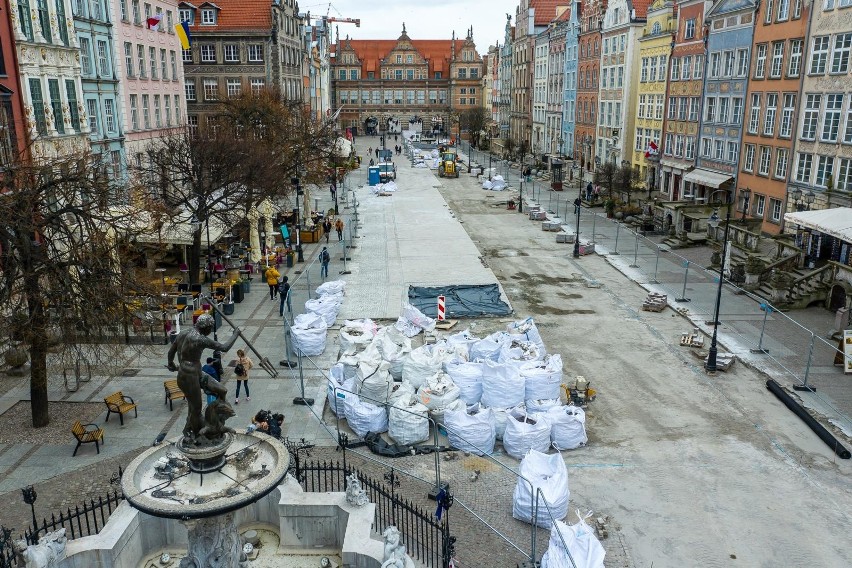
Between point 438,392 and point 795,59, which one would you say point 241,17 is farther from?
point 438,392

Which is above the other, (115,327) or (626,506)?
(115,327)

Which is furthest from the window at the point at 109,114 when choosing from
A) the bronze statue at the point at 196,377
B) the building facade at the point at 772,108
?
the building facade at the point at 772,108

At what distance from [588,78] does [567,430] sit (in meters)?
55.5

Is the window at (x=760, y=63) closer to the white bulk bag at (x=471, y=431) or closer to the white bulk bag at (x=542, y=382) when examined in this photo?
the white bulk bag at (x=542, y=382)

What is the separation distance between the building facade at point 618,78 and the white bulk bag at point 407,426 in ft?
141

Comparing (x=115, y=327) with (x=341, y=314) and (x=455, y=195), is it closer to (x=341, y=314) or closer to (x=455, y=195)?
(x=341, y=314)

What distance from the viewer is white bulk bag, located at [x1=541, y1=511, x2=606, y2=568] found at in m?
10.6

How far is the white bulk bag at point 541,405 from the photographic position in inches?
640

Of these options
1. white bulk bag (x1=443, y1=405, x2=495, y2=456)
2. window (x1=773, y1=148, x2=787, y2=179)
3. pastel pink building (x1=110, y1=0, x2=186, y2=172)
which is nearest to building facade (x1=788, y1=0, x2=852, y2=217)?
window (x1=773, y1=148, x2=787, y2=179)

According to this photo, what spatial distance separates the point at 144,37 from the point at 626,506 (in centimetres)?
3995

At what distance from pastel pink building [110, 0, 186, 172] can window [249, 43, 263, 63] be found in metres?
12.5

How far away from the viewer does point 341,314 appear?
24922mm

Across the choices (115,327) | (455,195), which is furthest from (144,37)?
(115,327)

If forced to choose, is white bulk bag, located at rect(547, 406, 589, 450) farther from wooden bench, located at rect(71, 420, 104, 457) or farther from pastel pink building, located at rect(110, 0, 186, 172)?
pastel pink building, located at rect(110, 0, 186, 172)
